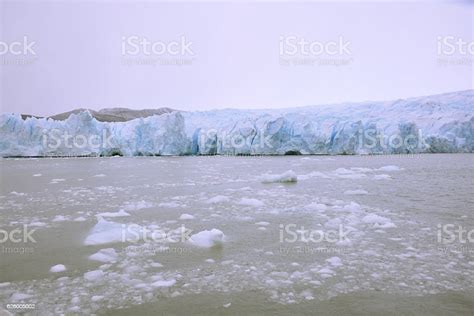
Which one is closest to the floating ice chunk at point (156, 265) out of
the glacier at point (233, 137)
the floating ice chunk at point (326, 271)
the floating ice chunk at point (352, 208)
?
the floating ice chunk at point (326, 271)

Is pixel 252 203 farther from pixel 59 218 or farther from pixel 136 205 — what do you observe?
pixel 59 218

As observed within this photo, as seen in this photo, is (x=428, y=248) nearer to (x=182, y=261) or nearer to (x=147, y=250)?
(x=182, y=261)

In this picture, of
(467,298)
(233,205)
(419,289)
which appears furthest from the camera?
(233,205)

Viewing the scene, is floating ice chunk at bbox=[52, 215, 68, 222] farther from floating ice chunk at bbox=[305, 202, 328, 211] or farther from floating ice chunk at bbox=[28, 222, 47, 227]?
floating ice chunk at bbox=[305, 202, 328, 211]

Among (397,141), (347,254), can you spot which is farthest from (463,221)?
(397,141)

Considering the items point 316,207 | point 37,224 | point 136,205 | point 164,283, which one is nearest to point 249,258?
point 164,283
